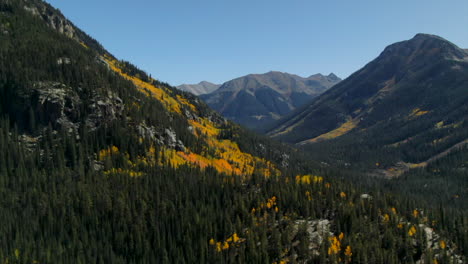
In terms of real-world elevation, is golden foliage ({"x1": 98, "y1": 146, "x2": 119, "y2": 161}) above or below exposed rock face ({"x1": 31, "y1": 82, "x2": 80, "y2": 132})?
below

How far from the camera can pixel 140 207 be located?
440 ft

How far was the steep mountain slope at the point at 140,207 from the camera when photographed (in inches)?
4434

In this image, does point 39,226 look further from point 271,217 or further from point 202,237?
point 271,217

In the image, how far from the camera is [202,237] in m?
120

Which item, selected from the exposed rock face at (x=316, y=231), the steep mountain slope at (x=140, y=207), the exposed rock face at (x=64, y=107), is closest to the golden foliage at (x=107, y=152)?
the steep mountain slope at (x=140, y=207)

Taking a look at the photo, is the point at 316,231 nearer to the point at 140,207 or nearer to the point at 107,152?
the point at 140,207

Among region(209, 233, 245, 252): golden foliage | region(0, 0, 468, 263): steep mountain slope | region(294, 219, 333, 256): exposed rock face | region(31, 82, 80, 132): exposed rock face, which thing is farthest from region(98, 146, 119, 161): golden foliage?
region(294, 219, 333, 256): exposed rock face

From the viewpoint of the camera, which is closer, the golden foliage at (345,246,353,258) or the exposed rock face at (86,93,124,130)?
the golden foliage at (345,246,353,258)

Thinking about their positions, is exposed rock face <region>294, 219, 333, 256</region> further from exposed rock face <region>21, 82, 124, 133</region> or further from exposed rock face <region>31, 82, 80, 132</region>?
exposed rock face <region>31, 82, 80, 132</region>

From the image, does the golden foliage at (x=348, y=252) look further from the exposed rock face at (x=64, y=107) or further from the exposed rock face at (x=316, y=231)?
the exposed rock face at (x=64, y=107)

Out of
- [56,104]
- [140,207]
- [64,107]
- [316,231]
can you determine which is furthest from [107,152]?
[316,231]

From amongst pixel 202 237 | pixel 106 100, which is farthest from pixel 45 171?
pixel 202 237

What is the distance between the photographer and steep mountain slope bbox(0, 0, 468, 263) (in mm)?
112625

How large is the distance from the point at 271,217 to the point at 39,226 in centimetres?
8787
